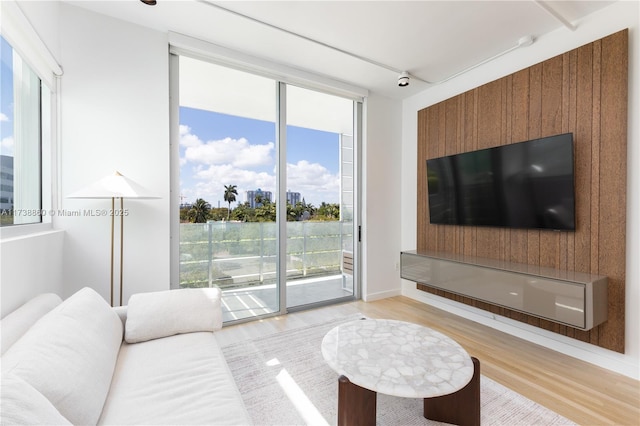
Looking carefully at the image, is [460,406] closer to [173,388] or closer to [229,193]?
[173,388]

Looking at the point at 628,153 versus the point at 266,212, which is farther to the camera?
the point at 266,212

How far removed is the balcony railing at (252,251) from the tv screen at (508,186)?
1.30 meters

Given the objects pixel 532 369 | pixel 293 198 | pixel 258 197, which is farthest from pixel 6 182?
pixel 532 369

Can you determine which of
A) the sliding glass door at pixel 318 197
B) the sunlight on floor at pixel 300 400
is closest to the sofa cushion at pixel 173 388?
the sunlight on floor at pixel 300 400

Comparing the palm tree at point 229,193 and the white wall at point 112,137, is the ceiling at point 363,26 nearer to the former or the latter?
the white wall at point 112,137

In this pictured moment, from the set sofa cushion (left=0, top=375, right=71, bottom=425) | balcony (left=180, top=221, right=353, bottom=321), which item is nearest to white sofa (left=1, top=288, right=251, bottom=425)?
sofa cushion (left=0, top=375, right=71, bottom=425)

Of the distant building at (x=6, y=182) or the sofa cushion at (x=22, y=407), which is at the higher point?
the distant building at (x=6, y=182)

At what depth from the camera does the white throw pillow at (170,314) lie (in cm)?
160

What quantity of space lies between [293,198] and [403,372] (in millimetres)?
2272

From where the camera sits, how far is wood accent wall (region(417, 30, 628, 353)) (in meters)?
2.06

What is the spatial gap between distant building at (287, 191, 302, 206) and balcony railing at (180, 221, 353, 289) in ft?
0.81

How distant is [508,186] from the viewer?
2.66 metres

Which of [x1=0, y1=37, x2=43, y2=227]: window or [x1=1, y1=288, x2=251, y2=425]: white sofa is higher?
[x1=0, y1=37, x2=43, y2=227]: window

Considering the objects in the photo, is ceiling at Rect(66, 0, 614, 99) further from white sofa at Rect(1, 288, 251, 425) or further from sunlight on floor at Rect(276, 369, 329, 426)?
sunlight on floor at Rect(276, 369, 329, 426)
